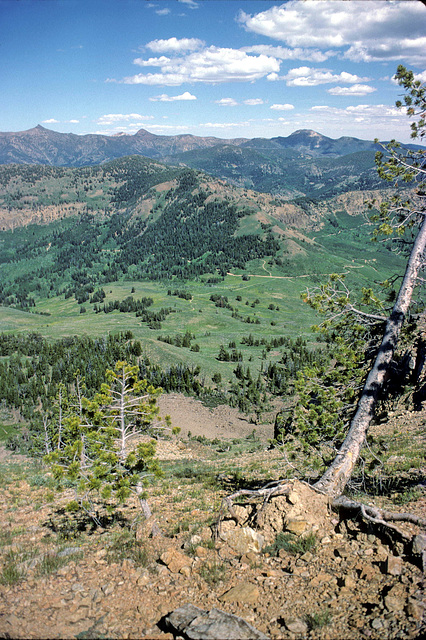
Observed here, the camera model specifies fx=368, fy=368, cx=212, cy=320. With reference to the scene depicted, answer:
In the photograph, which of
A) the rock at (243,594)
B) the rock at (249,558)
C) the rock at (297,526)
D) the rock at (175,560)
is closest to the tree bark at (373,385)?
the rock at (297,526)

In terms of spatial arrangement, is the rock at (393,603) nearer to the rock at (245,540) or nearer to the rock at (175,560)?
the rock at (245,540)

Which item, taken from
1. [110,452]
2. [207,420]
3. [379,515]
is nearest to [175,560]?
[110,452]

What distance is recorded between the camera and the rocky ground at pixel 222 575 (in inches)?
277

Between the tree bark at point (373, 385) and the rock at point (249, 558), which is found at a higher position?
the tree bark at point (373, 385)

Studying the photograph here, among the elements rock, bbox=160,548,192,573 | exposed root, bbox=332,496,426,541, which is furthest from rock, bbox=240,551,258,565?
exposed root, bbox=332,496,426,541

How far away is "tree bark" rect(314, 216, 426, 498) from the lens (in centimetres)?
1148

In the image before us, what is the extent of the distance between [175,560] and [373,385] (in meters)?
7.82

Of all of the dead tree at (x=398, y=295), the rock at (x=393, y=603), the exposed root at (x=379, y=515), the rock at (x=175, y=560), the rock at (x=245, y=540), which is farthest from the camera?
the dead tree at (x=398, y=295)

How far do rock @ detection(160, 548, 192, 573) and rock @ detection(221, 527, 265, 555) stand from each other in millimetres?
1329

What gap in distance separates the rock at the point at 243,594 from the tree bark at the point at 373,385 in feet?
13.0

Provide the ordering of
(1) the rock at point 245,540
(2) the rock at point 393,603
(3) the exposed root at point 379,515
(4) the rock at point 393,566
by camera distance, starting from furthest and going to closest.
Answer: (1) the rock at point 245,540 → (3) the exposed root at point 379,515 → (4) the rock at point 393,566 → (2) the rock at point 393,603

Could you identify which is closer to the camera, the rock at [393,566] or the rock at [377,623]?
the rock at [377,623]

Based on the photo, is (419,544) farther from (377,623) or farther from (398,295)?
(398,295)

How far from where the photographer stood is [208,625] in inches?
268
